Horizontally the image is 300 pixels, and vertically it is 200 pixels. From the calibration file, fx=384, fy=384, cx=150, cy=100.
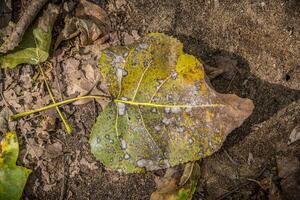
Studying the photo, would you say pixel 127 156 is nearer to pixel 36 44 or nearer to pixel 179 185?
pixel 179 185

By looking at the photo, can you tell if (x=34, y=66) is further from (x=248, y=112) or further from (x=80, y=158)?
(x=248, y=112)

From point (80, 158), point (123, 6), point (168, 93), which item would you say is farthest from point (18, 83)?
point (168, 93)

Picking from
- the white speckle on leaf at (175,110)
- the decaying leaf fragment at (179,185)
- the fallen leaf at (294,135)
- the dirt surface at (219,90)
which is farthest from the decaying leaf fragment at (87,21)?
the fallen leaf at (294,135)

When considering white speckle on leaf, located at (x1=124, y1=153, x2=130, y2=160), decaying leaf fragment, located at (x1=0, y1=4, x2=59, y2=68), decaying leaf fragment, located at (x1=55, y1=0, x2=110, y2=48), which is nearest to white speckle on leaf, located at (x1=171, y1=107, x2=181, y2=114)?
white speckle on leaf, located at (x1=124, y1=153, x2=130, y2=160)

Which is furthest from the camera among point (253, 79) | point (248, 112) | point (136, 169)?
point (253, 79)

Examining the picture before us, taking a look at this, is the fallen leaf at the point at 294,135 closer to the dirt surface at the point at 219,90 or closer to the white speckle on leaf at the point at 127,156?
the dirt surface at the point at 219,90

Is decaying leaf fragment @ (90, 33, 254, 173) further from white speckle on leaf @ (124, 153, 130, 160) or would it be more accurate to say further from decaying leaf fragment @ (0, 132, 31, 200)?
decaying leaf fragment @ (0, 132, 31, 200)
